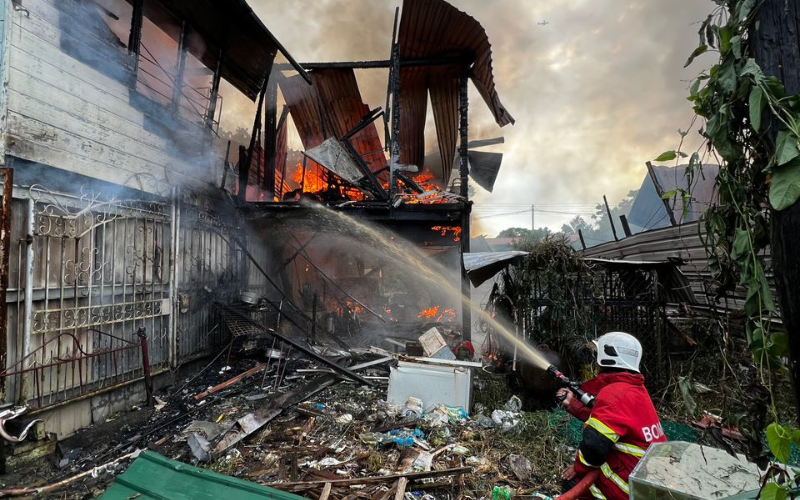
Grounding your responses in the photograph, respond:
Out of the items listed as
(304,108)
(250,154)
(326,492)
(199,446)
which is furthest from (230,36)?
(326,492)

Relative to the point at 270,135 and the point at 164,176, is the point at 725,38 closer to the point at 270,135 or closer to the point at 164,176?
the point at 164,176

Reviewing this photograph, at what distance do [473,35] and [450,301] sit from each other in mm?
11939

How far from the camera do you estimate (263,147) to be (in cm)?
1239

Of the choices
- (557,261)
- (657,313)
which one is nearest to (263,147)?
(557,261)

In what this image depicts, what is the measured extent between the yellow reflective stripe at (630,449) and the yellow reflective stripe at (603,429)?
171 millimetres

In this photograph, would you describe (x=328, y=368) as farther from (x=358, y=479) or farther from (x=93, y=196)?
(x=93, y=196)

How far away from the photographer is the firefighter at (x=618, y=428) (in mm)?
2707

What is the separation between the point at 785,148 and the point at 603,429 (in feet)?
7.76

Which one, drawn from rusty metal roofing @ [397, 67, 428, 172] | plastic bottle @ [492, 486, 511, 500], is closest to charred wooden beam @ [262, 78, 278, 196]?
rusty metal roofing @ [397, 67, 428, 172]

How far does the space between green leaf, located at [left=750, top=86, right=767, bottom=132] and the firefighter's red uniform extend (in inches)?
92.0

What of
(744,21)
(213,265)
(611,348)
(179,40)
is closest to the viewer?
(744,21)

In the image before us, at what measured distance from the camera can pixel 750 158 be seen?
4.19 feet

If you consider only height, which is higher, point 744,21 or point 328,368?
point 744,21

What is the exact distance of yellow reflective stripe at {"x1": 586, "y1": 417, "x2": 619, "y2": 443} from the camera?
2.68m
